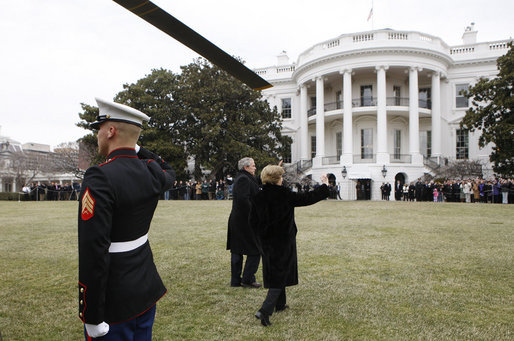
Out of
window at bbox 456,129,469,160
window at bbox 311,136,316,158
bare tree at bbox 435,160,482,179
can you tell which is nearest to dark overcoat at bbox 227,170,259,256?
bare tree at bbox 435,160,482,179

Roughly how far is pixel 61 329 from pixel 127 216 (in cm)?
270

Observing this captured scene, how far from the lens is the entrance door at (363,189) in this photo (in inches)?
1252

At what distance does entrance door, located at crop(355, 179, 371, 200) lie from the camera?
31789 mm

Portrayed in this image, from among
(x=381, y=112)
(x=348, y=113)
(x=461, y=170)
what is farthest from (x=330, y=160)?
(x=461, y=170)

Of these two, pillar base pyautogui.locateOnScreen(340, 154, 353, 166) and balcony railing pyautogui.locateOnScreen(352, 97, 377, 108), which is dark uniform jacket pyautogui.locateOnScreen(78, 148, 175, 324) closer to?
pillar base pyautogui.locateOnScreen(340, 154, 353, 166)

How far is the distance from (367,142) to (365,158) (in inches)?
89.5

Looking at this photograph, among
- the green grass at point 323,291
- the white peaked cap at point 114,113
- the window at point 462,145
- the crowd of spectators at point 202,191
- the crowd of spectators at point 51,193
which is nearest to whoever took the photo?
the white peaked cap at point 114,113

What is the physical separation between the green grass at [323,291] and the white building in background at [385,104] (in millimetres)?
25119

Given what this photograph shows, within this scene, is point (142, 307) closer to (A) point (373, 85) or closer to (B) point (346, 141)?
(B) point (346, 141)

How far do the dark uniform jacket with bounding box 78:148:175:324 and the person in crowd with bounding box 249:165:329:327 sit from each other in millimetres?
2009

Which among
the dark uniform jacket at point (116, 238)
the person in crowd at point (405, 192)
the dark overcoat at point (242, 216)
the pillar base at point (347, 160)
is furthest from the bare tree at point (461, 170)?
the dark uniform jacket at point (116, 238)

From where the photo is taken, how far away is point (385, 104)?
34750 mm

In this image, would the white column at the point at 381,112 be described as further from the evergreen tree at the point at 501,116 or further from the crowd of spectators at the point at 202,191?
the crowd of spectators at the point at 202,191

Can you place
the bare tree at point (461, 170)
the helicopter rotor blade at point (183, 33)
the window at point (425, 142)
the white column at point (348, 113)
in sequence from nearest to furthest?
1. the helicopter rotor blade at point (183, 33)
2. the bare tree at point (461, 170)
3. the white column at point (348, 113)
4. the window at point (425, 142)
